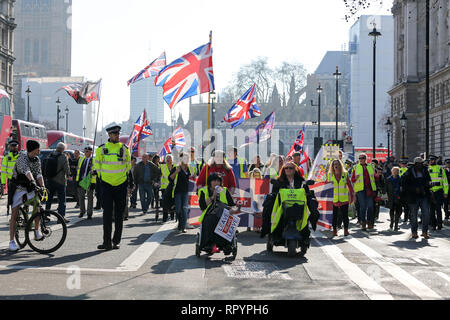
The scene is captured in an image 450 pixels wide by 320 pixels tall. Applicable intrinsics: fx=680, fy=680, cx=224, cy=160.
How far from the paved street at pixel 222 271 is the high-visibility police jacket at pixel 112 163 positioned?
110 centimetres

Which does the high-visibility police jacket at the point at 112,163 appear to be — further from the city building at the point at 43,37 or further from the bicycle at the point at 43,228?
the city building at the point at 43,37

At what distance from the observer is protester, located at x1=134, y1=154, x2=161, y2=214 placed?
62.8ft

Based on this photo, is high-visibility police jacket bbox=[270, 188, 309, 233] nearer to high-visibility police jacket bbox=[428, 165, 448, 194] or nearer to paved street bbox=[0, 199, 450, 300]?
paved street bbox=[0, 199, 450, 300]

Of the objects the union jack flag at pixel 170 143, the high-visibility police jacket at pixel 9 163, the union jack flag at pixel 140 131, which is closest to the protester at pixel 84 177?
the high-visibility police jacket at pixel 9 163

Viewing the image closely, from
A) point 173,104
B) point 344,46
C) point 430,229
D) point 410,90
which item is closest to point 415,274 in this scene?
point 173,104

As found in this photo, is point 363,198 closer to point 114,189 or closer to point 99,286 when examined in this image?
point 114,189

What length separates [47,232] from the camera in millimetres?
9859

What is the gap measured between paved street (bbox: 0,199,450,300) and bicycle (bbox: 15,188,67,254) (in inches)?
5.7

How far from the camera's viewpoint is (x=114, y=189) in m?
10.4

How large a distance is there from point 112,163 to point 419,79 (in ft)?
188

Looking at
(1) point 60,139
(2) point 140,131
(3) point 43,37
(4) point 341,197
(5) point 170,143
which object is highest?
(3) point 43,37

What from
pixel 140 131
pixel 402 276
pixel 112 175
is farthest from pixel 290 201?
pixel 140 131

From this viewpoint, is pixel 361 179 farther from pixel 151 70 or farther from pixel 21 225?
pixel 151 70

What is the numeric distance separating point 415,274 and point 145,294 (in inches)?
149
